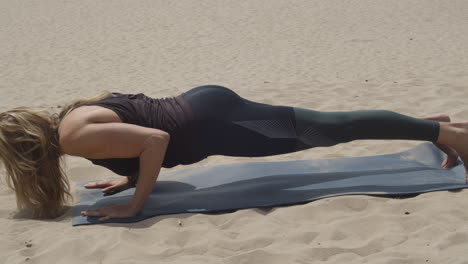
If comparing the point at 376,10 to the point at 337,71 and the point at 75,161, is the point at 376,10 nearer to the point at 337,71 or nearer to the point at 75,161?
the point at 337,71

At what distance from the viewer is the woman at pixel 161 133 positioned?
2879 millimetres

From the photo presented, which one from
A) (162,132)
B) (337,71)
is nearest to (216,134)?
(162,132)

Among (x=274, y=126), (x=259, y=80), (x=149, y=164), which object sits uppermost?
(x=274, y=126)

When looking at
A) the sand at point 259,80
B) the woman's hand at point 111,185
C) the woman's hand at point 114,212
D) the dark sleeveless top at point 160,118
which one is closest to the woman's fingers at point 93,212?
the woman's hand at point 114,212

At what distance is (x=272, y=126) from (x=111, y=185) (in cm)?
123

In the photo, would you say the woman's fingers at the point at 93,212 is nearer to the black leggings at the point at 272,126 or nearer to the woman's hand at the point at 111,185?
the woman's hand at the point at 111,185

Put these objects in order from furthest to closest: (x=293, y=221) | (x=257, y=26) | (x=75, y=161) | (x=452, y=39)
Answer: (x=257, y=26)
(x=452, y=39)
(x=75, y=161)
(x=293, y=221)

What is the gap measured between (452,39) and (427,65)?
2.44 meters

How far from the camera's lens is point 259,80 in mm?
7422

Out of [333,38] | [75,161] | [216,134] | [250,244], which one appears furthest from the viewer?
[333,38]

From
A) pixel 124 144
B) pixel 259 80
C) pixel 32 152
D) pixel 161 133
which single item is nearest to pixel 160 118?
pixel 161 133

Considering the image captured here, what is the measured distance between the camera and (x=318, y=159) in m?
3.84

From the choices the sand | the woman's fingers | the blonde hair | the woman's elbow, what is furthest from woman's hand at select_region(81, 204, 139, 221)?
the woman's elbow

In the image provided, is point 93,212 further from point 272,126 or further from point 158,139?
point 272,126
